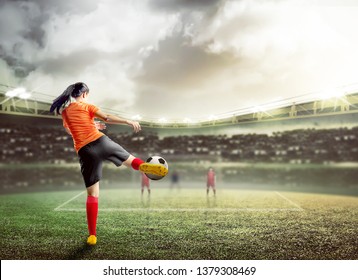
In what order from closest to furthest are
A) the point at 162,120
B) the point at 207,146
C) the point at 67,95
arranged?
the point at 67,95, the point at 162,120, the point at 207,146

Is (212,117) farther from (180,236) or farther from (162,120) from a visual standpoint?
(180,236)

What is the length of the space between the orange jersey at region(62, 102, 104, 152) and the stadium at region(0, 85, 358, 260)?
1569 mm

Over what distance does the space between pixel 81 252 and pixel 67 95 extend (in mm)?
2072

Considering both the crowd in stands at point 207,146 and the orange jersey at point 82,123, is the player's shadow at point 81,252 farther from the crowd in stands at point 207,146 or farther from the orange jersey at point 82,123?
the crowd in stands at point 207,146

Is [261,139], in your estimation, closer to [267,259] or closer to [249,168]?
[249,168]

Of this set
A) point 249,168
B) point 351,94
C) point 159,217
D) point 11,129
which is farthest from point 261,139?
point 159,217

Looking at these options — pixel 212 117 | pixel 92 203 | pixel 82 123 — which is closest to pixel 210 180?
pixel 212 117

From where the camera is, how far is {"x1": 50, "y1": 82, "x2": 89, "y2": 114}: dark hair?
4312mm

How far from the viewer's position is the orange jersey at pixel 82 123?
4199 millimetres

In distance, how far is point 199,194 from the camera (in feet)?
47.8

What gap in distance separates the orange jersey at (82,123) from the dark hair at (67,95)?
132mm

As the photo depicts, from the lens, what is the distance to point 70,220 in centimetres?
688

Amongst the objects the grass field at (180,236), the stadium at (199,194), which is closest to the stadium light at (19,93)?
the stadium at (199,194)

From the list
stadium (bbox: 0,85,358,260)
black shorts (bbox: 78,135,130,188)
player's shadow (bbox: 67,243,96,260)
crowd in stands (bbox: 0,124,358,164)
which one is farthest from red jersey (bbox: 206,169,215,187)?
crowd in stands (bbox: 0,124,358,164)
